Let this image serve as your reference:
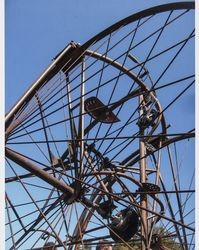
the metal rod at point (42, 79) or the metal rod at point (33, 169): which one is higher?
the metal rod at point (42, 79)

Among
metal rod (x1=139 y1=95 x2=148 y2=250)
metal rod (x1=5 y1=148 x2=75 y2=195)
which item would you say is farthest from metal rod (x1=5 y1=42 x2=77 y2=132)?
metal rod (x1=139 y1=95 x2=148 y2=250)

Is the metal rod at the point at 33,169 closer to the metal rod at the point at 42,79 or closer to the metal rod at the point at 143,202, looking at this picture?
the metal rod at the point at 42,79

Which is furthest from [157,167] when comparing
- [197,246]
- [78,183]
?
[197,246]

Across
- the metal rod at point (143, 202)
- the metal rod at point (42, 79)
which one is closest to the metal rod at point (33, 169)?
the metal rod at point (42, 79)

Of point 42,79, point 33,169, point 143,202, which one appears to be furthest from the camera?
point 143,202

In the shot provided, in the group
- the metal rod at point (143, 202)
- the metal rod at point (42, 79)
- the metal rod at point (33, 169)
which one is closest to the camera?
the metal rod at point (33, 169)

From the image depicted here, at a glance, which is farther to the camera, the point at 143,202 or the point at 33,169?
the point at 143,202

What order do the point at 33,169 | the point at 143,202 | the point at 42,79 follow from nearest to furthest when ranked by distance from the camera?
the point at 33,169, the point at 42,79, the point at 143,202

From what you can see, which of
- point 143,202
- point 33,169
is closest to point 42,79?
point 33,169

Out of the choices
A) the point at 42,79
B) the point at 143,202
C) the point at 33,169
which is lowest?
the point at 143,202

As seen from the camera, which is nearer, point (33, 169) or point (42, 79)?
point (33, 169)

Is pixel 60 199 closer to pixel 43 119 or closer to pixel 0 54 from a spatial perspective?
pixel 43 119

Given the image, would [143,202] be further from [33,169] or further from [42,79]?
[42,79]

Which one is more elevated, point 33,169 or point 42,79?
point 42,79
